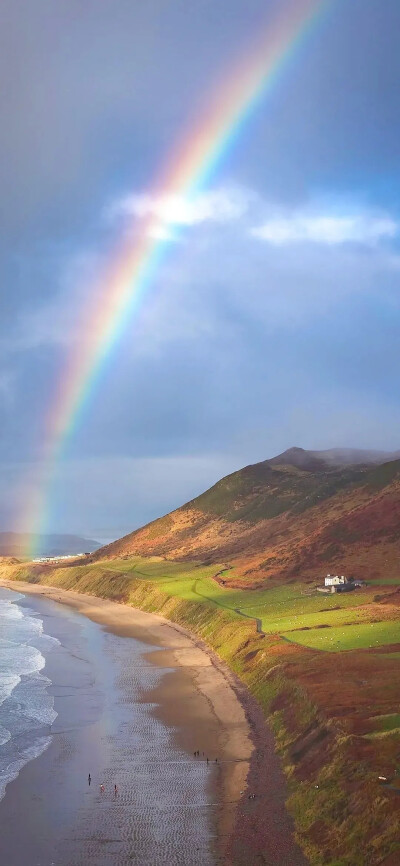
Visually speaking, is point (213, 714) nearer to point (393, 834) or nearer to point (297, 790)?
point (297, 790)

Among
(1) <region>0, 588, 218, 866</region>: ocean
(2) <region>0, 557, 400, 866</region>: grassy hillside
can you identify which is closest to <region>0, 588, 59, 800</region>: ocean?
(1) <region>0, 588, 218, 866</region>: ocean

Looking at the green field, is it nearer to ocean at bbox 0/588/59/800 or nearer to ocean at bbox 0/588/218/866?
ocean at bbox 0/588/218/866

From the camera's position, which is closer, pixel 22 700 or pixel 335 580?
pixel 22 700

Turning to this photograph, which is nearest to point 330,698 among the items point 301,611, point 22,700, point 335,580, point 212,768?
point 212,768

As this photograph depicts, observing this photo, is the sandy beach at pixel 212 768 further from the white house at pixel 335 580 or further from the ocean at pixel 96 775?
the white house at pixel 335 580

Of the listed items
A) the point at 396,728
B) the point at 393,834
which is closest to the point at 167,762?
the point at 396,728

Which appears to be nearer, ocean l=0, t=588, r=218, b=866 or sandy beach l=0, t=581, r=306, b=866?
sandy beach l=0, t=581, r=306, b=866

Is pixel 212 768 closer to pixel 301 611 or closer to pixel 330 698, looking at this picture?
pixel 330 698

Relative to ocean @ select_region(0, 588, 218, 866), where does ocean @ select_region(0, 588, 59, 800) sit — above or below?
above
